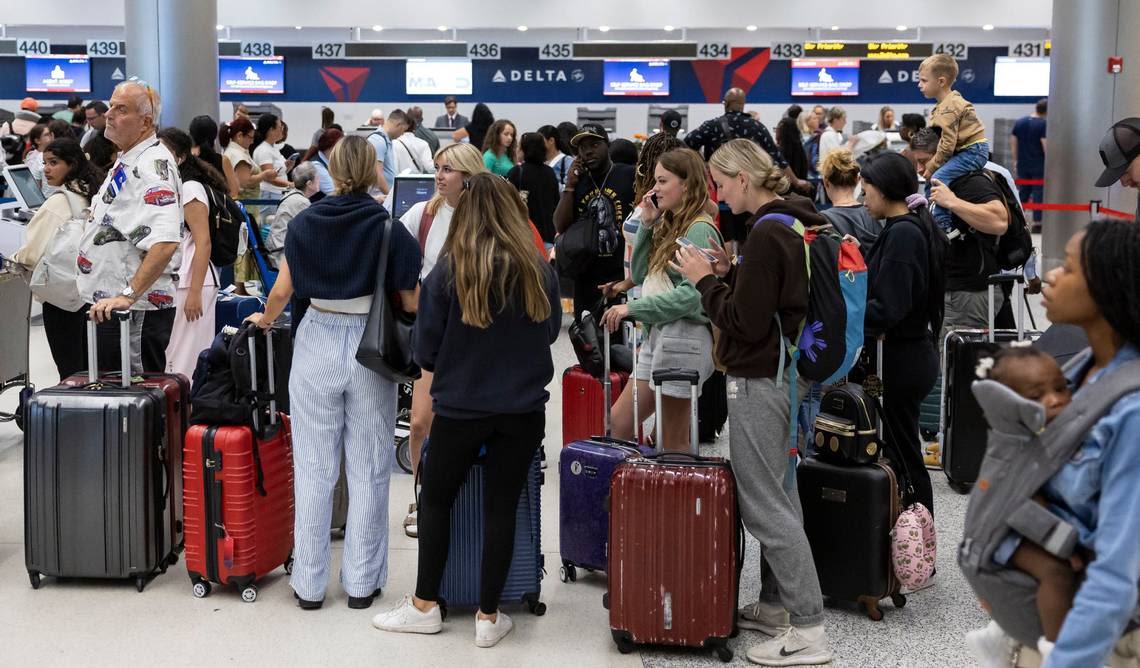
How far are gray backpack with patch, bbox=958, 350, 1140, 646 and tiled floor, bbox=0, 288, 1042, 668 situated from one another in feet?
5.53

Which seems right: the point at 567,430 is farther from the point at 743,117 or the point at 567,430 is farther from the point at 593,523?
the point at 743,117

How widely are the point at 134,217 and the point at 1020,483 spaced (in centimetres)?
A: 388

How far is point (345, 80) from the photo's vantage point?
20172 millimetres

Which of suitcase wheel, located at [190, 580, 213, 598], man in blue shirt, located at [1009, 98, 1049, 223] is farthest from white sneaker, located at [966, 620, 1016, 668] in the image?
man in blue shirt, located at [1009, 98, 1049, 223]

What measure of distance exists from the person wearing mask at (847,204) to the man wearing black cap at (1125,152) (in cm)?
108

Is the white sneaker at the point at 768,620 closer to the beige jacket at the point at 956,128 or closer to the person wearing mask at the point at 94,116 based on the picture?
the beige jacket at the point at 956,128

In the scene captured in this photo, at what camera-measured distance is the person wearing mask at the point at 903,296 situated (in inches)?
195

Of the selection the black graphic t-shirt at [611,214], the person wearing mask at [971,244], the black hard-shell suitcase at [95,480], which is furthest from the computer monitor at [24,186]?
the person wearing mask at [971,244]

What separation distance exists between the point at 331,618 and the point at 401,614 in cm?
29

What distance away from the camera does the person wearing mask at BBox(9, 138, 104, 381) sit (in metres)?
6.30

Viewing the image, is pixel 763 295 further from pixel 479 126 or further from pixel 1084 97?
pixel 479 126

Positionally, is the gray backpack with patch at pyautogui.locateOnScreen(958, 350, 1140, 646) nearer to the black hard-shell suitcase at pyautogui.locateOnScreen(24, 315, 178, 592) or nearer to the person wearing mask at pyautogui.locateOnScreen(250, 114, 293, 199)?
the black hard-shell suitcase at pyautogui.locateOnScreen(24, 315, 178, 592)

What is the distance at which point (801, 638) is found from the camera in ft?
13.0

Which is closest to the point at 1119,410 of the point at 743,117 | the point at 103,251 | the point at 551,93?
the point at 103,251
